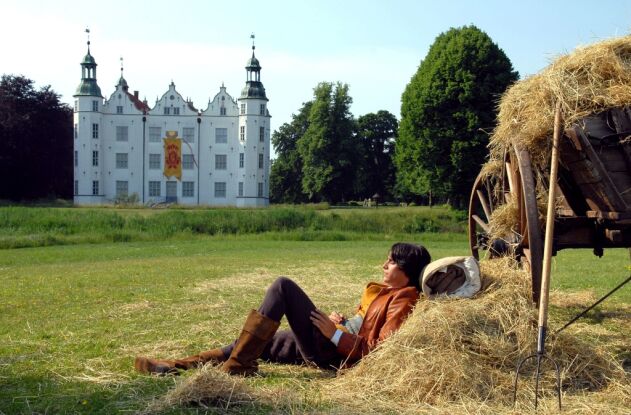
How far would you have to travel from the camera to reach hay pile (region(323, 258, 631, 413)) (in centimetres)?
513

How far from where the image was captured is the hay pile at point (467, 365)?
5129 mm

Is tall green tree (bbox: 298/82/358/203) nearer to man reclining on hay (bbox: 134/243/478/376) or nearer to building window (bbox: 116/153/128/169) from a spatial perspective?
building window (bbox: 116/153/128/169)

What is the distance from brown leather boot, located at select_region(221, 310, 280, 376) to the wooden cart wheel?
2261 mm

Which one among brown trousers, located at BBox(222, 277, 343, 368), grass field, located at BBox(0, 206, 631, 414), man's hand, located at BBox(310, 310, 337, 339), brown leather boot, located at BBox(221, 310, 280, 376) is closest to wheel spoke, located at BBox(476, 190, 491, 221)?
grass field, located at BBox(0, 206, 631, 414)

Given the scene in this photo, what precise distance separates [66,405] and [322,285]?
8873mm

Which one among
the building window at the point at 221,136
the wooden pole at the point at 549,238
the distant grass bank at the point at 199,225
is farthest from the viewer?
the building window at the point at 221,136

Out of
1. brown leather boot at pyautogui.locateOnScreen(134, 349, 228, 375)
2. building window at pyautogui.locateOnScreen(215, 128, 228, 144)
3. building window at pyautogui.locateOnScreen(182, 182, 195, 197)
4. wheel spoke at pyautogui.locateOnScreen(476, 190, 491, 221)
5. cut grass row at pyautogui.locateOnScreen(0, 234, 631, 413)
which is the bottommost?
cut grass row at pyautogui.locateOnScreen(0, 234, 631, 413)

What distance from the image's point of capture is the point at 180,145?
246 ft

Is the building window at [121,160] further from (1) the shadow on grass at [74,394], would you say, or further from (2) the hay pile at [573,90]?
(2) the hay pile at [573,90]

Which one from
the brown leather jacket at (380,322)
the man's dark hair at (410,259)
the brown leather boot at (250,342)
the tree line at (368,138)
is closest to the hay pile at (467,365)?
the brown leather jacket at (380,322)

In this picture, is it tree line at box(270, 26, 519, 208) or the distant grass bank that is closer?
the distant grass bank

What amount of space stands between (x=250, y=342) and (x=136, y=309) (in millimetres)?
5002

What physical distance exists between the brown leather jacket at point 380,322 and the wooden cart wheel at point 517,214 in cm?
107

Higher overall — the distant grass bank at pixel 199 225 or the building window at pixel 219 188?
the building window at pixel 219 188
